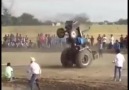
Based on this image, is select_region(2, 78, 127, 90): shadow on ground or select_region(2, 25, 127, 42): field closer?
select_region(2, 78, 127, 90): shadow on ground

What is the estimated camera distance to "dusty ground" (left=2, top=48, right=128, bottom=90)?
927 centimetres

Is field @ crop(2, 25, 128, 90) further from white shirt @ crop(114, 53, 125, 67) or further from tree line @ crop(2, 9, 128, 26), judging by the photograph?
white shirt @ crop(114, 53, 125, 67)

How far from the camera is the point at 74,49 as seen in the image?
35.0 ft

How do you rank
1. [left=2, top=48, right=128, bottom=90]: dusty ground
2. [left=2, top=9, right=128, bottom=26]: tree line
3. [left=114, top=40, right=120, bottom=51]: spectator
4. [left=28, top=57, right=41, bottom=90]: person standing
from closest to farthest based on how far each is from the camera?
[left=28, top=57, right=41, bottom=90]: person standing < [left=2, top=48, right=128, bottom=90]: dusty ground < [left=2, top=9, right=128, bottom=26]: tree line < [left=114, top=40, right=120, bottom=51]: spectator

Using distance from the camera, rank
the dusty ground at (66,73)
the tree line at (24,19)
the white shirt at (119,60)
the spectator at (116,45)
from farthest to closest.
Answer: the spectator at (116,45) < the tree line at (24,19) < the white shirt at (119,60) < the dusty ground at (66,73)

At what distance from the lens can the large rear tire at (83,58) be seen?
34.7 ft

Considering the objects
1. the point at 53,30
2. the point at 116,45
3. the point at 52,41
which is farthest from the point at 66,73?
the point at 116,45

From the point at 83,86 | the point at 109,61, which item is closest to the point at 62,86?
the point at 83,86

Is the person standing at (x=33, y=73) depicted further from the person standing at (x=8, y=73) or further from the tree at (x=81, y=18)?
the tree at (x=81, y=18)

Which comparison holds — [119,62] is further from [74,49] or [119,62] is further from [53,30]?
[53,30]

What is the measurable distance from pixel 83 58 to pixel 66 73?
2.35 feet

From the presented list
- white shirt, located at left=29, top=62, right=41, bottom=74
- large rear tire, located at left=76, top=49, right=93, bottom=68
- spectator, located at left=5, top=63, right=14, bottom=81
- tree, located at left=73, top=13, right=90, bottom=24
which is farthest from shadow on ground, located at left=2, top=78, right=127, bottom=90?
tree, located at left=73, top=13, right=90, bottom=24

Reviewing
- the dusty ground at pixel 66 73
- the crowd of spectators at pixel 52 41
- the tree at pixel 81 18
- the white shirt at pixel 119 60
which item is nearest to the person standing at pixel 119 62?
the white shirt at pixel 119 60

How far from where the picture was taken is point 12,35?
35.3 feet
